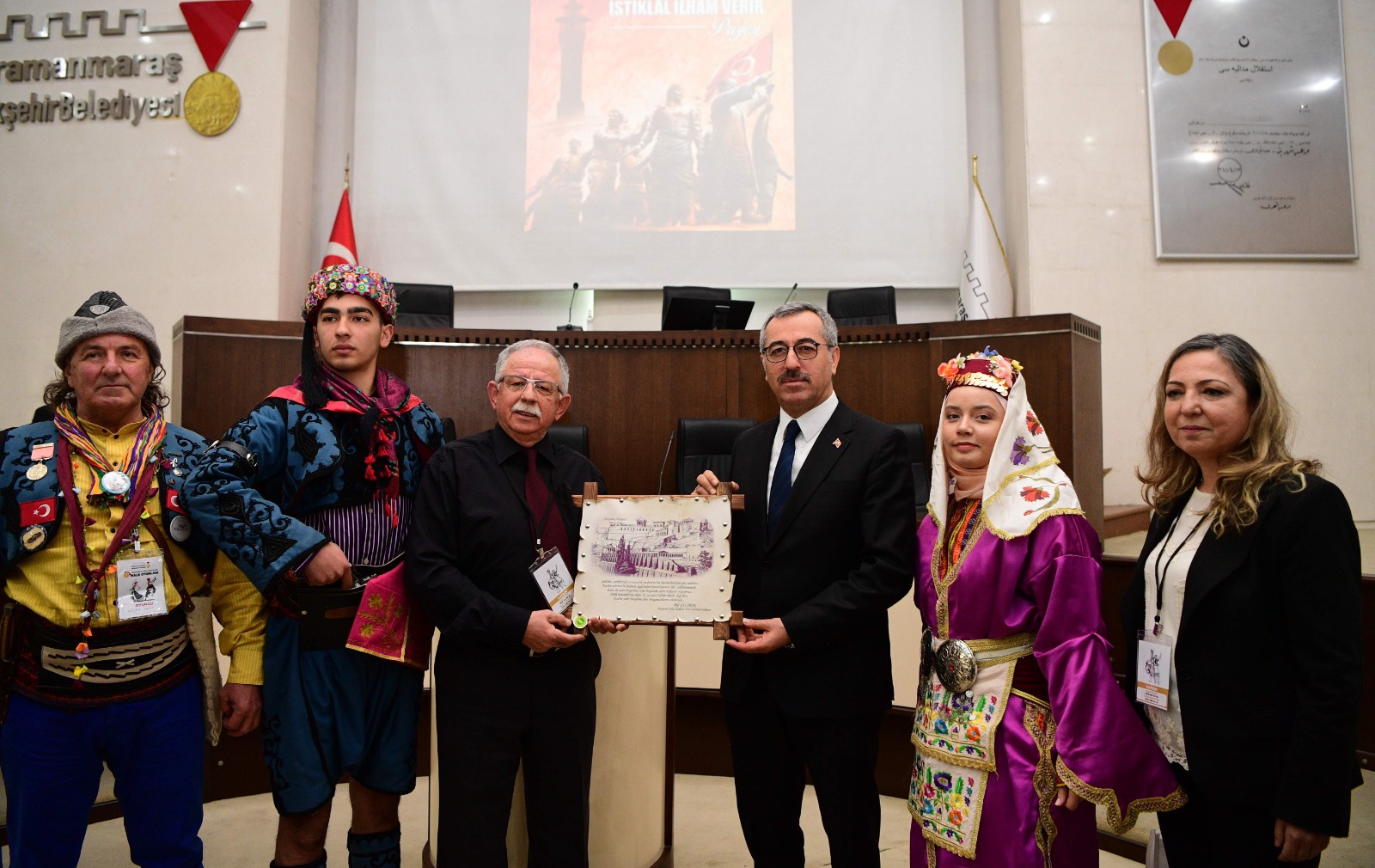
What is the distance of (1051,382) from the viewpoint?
4.26m

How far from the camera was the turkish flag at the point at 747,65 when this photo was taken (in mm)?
6574

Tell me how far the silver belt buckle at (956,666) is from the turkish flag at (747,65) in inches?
227

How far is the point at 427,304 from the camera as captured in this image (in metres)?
5.56

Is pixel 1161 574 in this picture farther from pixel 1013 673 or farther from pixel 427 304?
pixel 427 304

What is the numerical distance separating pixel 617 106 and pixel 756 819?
5852mm

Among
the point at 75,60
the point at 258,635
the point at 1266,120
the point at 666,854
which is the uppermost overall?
the point at 75,60

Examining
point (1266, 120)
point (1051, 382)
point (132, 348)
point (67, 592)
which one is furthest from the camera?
point (1266, 120)

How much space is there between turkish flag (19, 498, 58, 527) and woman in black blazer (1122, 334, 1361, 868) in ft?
7.21

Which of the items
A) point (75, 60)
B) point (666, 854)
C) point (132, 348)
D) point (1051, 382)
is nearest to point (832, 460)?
point (666, 854)

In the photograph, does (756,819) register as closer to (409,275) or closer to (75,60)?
(409,275)

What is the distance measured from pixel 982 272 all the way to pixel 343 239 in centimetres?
477

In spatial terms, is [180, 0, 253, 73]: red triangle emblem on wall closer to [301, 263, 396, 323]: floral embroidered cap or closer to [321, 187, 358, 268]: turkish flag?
[321, 187, 358, 268]: turkish flag

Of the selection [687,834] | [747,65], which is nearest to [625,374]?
[687,834]

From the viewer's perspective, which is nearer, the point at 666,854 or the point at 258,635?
the point at 258,635
